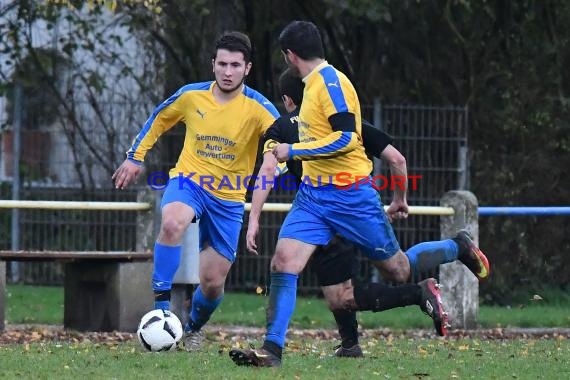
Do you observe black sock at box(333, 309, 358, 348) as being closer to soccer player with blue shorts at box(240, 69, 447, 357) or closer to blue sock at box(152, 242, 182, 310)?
soccer player with blue shorts at box(240, 69, 447, 357)

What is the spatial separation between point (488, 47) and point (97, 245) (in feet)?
17.8

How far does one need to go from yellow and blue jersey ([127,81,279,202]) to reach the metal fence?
6087 millimetres

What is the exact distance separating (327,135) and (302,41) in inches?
22.3

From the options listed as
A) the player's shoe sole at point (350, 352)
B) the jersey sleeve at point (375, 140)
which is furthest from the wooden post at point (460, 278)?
the jersey sleeve at point (375, 140)

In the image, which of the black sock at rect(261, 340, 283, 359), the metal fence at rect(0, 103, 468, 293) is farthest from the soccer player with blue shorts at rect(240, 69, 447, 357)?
the metal fence at rect(0, 103, 468, 293)

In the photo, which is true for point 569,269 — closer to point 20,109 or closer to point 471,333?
point 471,333

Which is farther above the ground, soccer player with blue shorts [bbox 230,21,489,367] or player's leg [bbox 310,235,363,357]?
soccer player with blue shorts [bbox 230,21,489,367]

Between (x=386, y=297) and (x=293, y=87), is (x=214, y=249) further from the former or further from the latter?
(x=386, y=297)

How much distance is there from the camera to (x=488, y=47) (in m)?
16.8

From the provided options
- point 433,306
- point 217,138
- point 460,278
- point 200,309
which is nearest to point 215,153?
point 217,138

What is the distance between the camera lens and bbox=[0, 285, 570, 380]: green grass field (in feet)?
24.8

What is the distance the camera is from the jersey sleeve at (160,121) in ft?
30.8

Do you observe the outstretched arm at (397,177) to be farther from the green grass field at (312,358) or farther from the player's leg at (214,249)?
the player's leg at (214,249)

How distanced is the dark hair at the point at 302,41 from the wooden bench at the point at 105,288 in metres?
3.91
